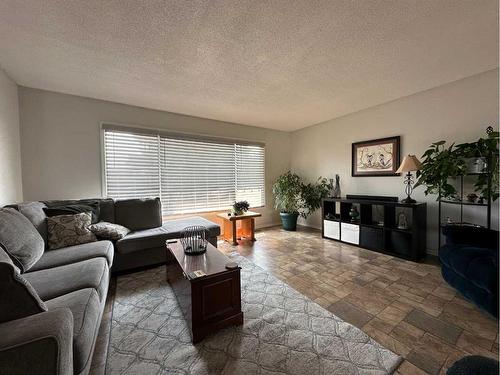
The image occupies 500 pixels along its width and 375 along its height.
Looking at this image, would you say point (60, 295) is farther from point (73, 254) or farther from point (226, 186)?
point (226, 186)

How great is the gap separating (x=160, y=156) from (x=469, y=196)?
439cm

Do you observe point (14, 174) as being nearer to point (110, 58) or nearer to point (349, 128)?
point (110, 58)

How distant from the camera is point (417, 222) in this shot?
2828 mm

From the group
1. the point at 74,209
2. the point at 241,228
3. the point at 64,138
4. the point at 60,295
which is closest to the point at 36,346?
the point at 60,295

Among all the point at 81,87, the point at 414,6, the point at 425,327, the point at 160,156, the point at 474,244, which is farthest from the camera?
the point at 160,156

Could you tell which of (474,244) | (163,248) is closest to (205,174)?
(163,248)

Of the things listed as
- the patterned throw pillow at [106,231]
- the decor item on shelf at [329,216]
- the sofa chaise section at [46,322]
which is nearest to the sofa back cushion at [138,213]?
the patterned throw pillow at [106,231]

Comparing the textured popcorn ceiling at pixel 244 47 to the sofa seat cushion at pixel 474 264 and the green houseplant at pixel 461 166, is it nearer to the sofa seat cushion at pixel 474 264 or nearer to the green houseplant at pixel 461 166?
the green houseplant at pixel 461 166

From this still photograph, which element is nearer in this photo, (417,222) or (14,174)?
(14,174)

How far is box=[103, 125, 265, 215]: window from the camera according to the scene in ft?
10.9

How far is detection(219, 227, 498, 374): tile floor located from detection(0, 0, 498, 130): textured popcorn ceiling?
235cm

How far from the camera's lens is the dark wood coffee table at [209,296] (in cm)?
151

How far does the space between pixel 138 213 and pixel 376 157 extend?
12.8 feet

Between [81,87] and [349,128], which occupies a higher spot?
[81,87]
